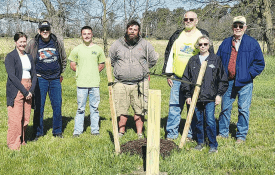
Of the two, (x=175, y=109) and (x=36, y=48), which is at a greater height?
(x=36, y=48)

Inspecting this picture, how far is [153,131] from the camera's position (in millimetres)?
3309

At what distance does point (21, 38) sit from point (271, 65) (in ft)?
51.7

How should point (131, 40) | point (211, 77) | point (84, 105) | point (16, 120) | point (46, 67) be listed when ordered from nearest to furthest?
point (211, 77) < point (16, 120) < point (131, 40) < point (46, 67) < point (84, 105)

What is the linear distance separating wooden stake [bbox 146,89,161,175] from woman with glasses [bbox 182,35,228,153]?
137cm

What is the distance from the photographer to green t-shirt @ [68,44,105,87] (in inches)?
207

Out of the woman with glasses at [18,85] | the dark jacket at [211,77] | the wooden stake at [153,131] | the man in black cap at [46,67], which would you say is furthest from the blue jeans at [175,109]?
the woman with glasses at [18,85]

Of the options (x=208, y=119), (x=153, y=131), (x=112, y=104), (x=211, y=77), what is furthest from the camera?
(x=208, y=119)

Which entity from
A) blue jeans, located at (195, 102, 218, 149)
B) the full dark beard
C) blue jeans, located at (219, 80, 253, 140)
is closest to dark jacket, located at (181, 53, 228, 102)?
blue jeans, located at (195, 102, 218, 149)

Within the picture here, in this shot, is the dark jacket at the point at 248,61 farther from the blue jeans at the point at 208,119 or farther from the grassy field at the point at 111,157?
the grassy field at the point at 111,157

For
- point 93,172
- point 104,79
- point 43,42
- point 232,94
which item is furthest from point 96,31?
point 93,172

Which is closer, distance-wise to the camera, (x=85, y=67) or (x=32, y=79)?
(x=32, y=79)

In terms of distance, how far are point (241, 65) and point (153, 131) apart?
8.00ft

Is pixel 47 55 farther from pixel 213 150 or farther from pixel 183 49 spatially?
pixel 213 150

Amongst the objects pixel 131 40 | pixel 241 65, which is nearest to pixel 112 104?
pixel 131 40
